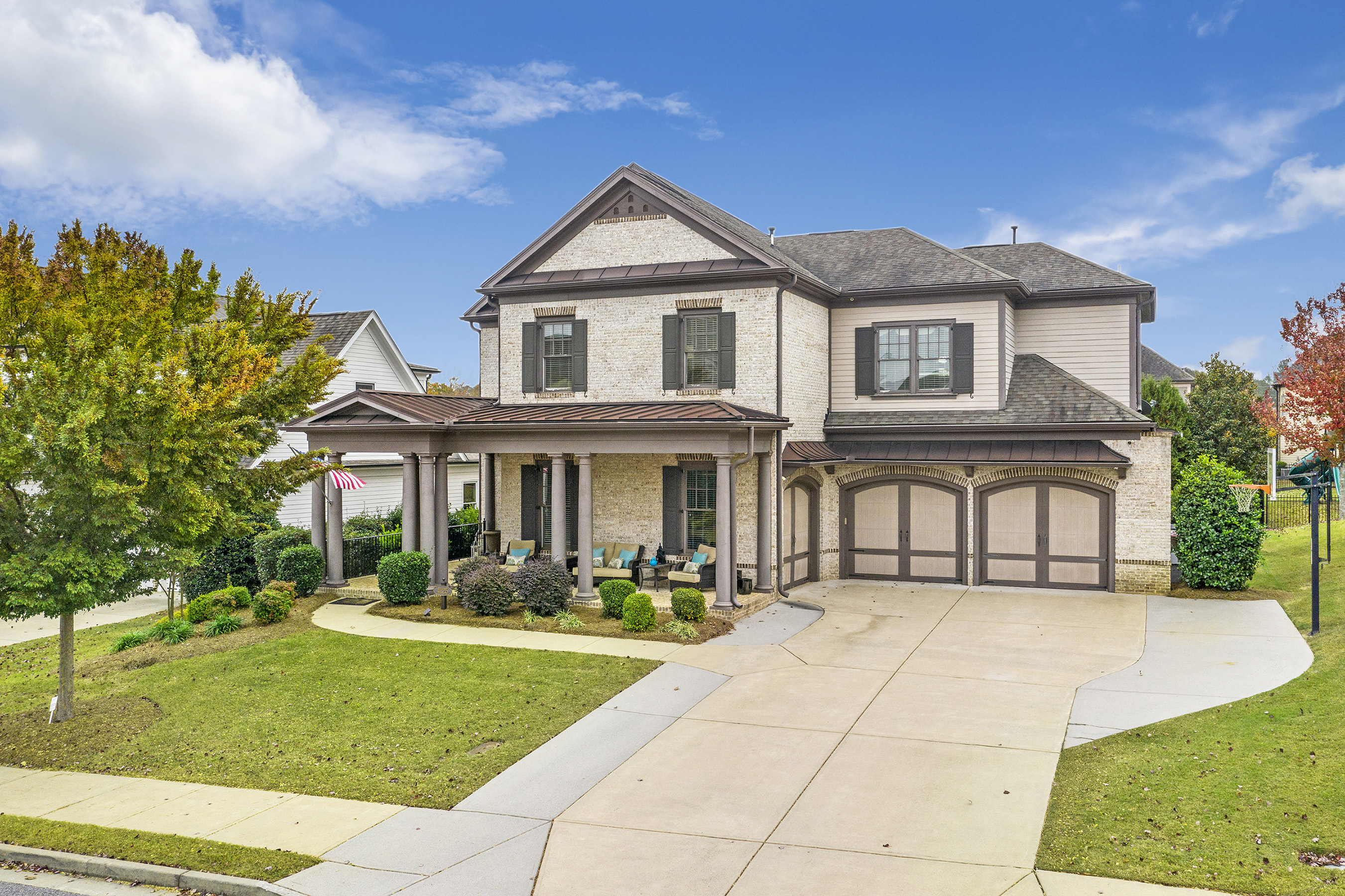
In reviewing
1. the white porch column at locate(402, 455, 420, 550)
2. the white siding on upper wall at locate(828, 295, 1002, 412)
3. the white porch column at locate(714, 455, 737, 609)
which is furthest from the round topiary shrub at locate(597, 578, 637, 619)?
the white siding on upper wall at locate(828, 295, 1002, 412)

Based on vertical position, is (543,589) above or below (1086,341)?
below

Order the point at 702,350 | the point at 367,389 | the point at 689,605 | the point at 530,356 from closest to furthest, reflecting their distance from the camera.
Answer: the point at 689,605, the point at 702,350, the point at 530,356, the point at 367,389

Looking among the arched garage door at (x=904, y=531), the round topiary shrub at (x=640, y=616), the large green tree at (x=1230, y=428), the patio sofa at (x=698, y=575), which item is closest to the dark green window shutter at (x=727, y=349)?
the patio sofa at (x=698, y=575)

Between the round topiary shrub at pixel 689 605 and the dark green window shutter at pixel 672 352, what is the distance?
5534mm

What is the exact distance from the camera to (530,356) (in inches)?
888

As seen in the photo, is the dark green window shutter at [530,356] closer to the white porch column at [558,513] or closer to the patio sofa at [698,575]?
the white porch column at [558,513]

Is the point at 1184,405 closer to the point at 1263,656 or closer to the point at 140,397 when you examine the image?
the point at 1263,656

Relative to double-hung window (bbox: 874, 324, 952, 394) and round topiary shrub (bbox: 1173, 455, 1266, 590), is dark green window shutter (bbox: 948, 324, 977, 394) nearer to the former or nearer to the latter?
double-hung window (bbox: 874, 324, 952, 394)

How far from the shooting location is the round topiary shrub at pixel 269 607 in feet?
60.9

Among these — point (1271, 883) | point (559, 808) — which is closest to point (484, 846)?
point (559, 808)

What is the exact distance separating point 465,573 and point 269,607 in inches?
152

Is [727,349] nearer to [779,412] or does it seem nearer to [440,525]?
[779,412]

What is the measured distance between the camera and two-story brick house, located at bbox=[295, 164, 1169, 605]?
66.1 ft

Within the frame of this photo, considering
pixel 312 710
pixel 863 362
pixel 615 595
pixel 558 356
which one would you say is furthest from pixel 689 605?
pixel 863 362
